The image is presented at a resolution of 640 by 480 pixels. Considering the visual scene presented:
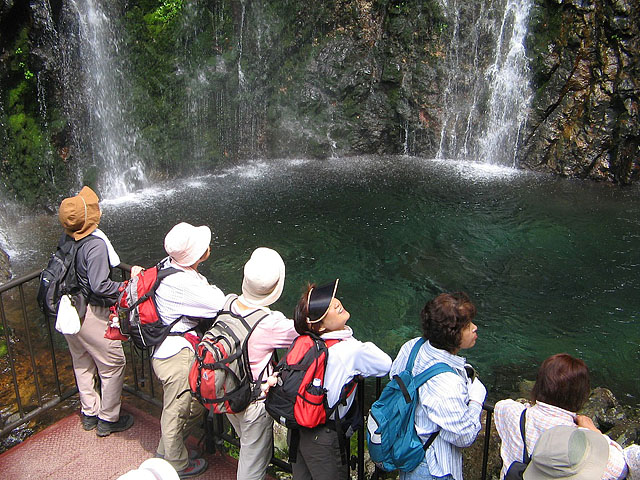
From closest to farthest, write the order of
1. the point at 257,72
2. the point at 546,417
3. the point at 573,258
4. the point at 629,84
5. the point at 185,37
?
1. the point at 546,417
2. the point at 573,258
3. the point at 629,84
4. the point at 185,37
5. the point at 257,72

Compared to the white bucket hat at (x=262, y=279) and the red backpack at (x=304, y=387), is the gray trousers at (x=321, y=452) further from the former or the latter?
the white bucket hat at (x=262, y=279)

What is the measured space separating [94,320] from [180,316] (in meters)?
0.87

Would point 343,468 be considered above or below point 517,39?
below

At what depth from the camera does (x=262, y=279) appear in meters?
3.38

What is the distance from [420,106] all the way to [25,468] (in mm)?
13439

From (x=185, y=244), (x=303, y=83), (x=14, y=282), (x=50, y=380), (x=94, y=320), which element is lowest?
(x=50, y=380)

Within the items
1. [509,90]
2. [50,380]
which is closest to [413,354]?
[50,380]

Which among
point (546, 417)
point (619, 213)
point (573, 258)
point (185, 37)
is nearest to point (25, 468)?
point (546, 417)

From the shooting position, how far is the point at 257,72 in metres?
15.5

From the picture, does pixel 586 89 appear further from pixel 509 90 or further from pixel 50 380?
pixel 50 380

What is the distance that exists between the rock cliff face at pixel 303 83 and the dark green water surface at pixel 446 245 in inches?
52.0

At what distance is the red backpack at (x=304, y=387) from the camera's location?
10.2 ft

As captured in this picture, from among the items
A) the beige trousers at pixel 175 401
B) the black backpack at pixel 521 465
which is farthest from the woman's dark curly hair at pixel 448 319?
the beige trousers at pixel 175 401

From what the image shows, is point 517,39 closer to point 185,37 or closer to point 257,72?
point 257,72
